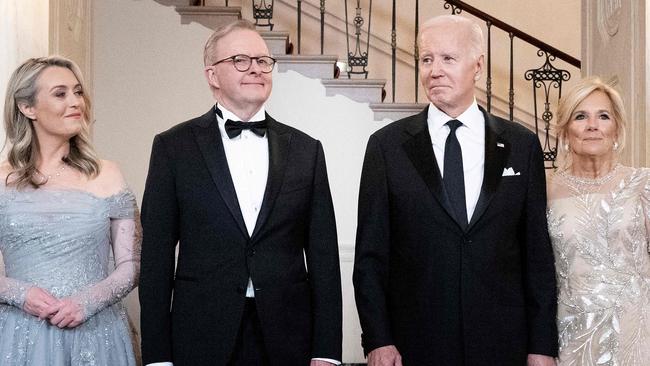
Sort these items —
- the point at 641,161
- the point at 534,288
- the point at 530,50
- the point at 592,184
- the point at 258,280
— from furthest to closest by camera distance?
the point at 530,50
the point at 641,161
the point at 592,184
the point at 534,288
the point at 258,280

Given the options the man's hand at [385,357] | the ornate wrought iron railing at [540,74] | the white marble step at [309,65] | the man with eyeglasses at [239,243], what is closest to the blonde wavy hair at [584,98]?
the man with eyeglasses at [239,243]

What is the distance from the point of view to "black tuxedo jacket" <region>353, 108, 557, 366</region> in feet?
9.95

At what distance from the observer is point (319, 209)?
3.05m

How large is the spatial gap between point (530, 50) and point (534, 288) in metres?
5.69

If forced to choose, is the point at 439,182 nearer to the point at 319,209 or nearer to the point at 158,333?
the point at 319,209

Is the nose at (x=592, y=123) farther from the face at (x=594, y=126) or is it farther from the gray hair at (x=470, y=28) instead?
the gray hair at (x=470, y=28)

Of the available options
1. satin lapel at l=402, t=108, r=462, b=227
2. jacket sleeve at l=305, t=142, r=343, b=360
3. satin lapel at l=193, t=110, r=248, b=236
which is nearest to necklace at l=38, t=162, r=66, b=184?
satin lapel at l=193, t=110, r=248, b=236

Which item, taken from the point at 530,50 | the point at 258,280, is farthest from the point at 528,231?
the point at 530,50

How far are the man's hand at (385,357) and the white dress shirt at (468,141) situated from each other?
0.49 m

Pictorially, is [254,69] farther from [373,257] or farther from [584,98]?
[584,98]

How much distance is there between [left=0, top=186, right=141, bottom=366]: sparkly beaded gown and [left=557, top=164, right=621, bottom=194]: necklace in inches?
57.3

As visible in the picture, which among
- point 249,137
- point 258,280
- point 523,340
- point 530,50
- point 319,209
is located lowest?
point 523,340

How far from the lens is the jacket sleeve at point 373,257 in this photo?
3012mm

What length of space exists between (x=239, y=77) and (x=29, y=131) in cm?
74
